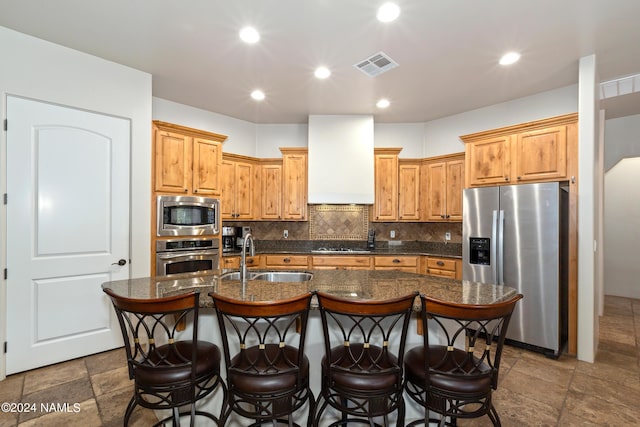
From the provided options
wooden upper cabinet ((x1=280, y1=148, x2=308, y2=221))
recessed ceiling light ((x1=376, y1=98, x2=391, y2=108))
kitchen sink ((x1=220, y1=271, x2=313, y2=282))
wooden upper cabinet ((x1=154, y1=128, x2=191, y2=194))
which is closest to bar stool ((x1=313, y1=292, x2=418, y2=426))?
kitchen sink ((x1=220, y1=271, x2=313, y2=282))

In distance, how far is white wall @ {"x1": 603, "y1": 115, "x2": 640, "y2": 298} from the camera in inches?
199

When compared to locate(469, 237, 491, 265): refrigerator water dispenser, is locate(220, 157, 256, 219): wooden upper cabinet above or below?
above

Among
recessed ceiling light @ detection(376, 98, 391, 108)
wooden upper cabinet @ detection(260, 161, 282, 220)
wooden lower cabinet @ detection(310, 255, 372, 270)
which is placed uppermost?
recessed ceiling light @ detection(376, 98, 391, 108)

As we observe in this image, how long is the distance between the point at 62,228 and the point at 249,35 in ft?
8.20

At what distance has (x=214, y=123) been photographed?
4699mm

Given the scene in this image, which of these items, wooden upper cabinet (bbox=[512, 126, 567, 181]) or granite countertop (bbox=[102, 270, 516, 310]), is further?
wooden upper cabinet (bbox=[512, 126, 567, 181])

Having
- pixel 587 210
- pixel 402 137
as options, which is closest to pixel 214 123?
pixel 402 137

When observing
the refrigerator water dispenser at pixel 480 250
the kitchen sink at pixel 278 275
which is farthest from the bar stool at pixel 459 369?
the refrigerator water dispenser at pixel 480 250

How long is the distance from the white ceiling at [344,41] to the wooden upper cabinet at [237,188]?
3.72ft

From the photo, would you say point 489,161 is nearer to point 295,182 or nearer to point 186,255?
point 295,182

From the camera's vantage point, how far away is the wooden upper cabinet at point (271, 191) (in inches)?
194

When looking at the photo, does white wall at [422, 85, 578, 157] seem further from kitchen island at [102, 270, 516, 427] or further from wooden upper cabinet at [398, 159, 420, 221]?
kitchen island at [102, 270, 516, 427]

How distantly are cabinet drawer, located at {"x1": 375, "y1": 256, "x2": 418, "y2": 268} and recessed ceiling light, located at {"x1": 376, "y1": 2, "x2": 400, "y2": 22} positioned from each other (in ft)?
9.89

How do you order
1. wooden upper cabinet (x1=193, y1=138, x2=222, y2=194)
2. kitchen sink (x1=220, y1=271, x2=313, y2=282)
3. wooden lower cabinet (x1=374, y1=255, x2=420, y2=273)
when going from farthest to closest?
1. wooden lower cabinet (x1=374, y1=255, x2=420, y2=273)
2. wooden upper cabinet (x1=193, y1=138, x2=222, y2=194)
3. kitchen sink (x1=220, y1=271, x2=313, y2=282)
